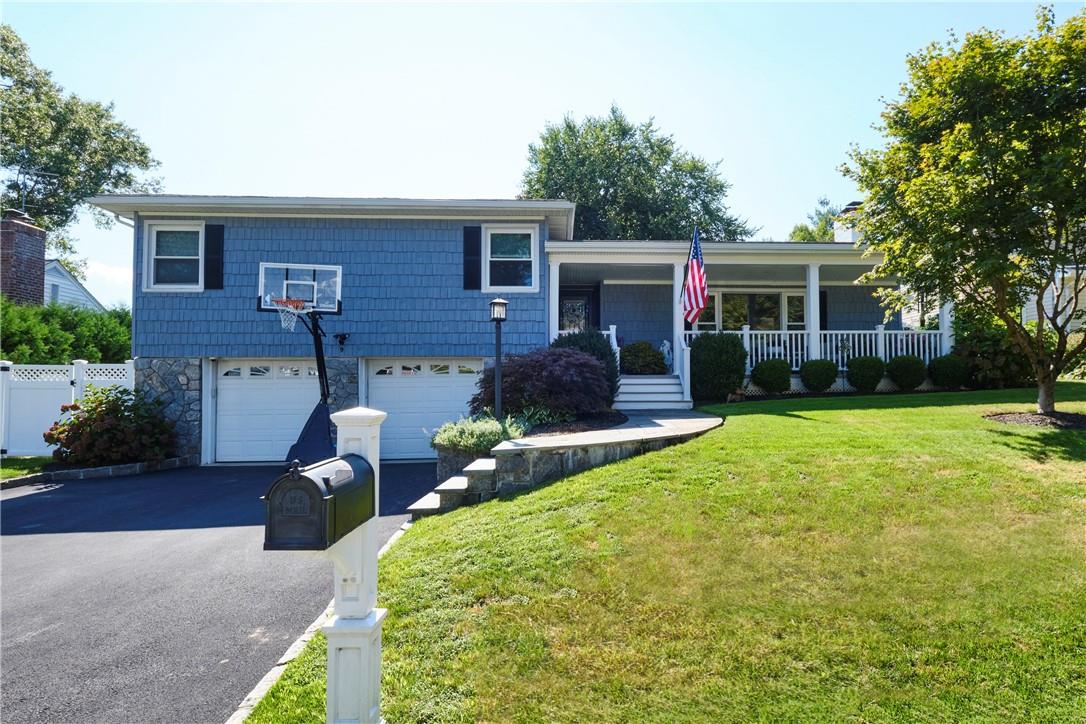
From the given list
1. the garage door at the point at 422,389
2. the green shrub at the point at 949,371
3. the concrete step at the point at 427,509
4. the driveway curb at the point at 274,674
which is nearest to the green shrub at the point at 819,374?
the green shrub at the point at 949,371

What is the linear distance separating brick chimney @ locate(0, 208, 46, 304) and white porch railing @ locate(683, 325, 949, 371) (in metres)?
16.5

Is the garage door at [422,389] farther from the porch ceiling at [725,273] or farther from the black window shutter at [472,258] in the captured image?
the porch ceiling at [725,273]

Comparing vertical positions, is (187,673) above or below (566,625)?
below

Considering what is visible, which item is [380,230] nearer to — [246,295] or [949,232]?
[246,295]

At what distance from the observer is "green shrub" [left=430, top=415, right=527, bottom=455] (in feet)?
22.0

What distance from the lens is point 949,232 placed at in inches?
250

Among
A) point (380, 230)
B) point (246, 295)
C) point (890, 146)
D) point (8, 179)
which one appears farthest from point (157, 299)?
point (8, 179)

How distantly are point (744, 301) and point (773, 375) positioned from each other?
4.42 meters

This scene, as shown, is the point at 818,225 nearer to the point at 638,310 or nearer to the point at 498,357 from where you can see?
the point at 638,310

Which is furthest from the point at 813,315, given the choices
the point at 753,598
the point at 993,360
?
the point at 753,598

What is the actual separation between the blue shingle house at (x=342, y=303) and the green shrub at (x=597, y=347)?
688 mm

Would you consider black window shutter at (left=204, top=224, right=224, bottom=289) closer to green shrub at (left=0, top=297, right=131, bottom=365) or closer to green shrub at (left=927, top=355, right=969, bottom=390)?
green shrub at (left=0, top=297, right=131, bottom=365)

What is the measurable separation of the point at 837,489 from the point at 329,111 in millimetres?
8032

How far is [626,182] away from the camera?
25.4 metres
